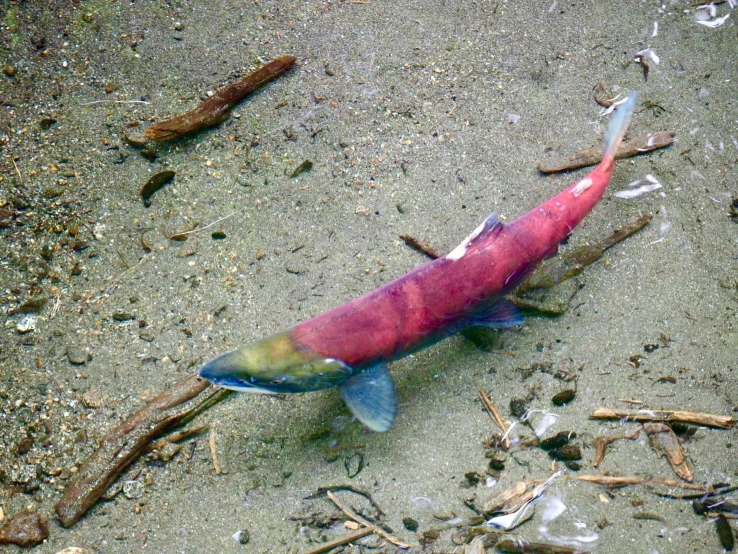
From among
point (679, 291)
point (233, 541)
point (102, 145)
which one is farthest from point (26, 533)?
point (679, 291)

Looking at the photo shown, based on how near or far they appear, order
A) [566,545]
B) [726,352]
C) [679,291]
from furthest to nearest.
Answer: [679,291] < [726,352] < [566,545]

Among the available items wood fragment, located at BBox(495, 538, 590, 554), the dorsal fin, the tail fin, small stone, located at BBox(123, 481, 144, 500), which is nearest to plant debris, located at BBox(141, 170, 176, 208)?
small stone, located at BBox(123, 481, 144, 500)

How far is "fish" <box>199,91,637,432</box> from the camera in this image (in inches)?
114

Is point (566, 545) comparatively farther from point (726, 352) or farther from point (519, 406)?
point (726, 352)

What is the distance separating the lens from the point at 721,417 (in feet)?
10.7

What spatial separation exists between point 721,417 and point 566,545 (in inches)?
46.1

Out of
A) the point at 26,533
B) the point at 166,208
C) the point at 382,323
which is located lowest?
the point at 26,533

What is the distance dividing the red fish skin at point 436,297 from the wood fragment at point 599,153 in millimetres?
866

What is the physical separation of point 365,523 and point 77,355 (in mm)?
2010

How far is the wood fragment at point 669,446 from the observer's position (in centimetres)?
315

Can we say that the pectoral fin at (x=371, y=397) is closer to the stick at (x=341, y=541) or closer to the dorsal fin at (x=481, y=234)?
the stick at (x=341, y=541)

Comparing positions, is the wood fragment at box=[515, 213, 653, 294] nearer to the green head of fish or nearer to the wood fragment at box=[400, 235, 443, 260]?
the wood fragment at box=[400, 235, 443, 260]

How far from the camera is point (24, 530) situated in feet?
9.91

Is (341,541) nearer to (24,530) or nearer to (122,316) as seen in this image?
(24,530)
